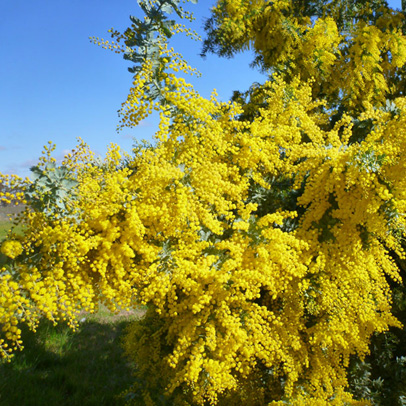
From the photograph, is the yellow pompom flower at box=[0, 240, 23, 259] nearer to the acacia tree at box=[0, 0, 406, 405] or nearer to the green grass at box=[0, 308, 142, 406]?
the acacia tree at box=[0, 0, 406, 405]

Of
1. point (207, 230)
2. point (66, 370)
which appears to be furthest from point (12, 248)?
point (66, 370)

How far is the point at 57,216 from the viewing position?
88.4 inches

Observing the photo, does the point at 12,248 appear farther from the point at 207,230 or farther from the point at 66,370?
the point at 66,370

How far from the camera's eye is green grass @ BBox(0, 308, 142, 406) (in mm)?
5871

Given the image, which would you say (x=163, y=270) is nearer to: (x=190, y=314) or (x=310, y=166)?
(x=190, y=314)

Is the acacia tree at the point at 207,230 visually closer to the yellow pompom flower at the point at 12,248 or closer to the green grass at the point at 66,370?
the yellow pompom flower at the point at 12,248

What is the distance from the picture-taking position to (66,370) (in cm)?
686

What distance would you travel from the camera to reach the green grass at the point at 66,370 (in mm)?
5871

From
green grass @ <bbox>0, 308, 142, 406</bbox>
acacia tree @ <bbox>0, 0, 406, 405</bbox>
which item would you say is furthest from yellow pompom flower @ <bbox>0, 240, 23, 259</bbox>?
green grass @ <bbox>0, 308, 142, 406</bbox>

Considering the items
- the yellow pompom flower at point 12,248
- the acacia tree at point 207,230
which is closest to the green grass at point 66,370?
the acacia tree at point 207,230

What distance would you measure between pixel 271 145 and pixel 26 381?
6.15 m

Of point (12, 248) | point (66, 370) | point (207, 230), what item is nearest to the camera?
point (12, 248)

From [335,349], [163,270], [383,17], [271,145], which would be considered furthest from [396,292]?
[383,17]

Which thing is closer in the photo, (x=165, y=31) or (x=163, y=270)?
(x=163, y=270)
